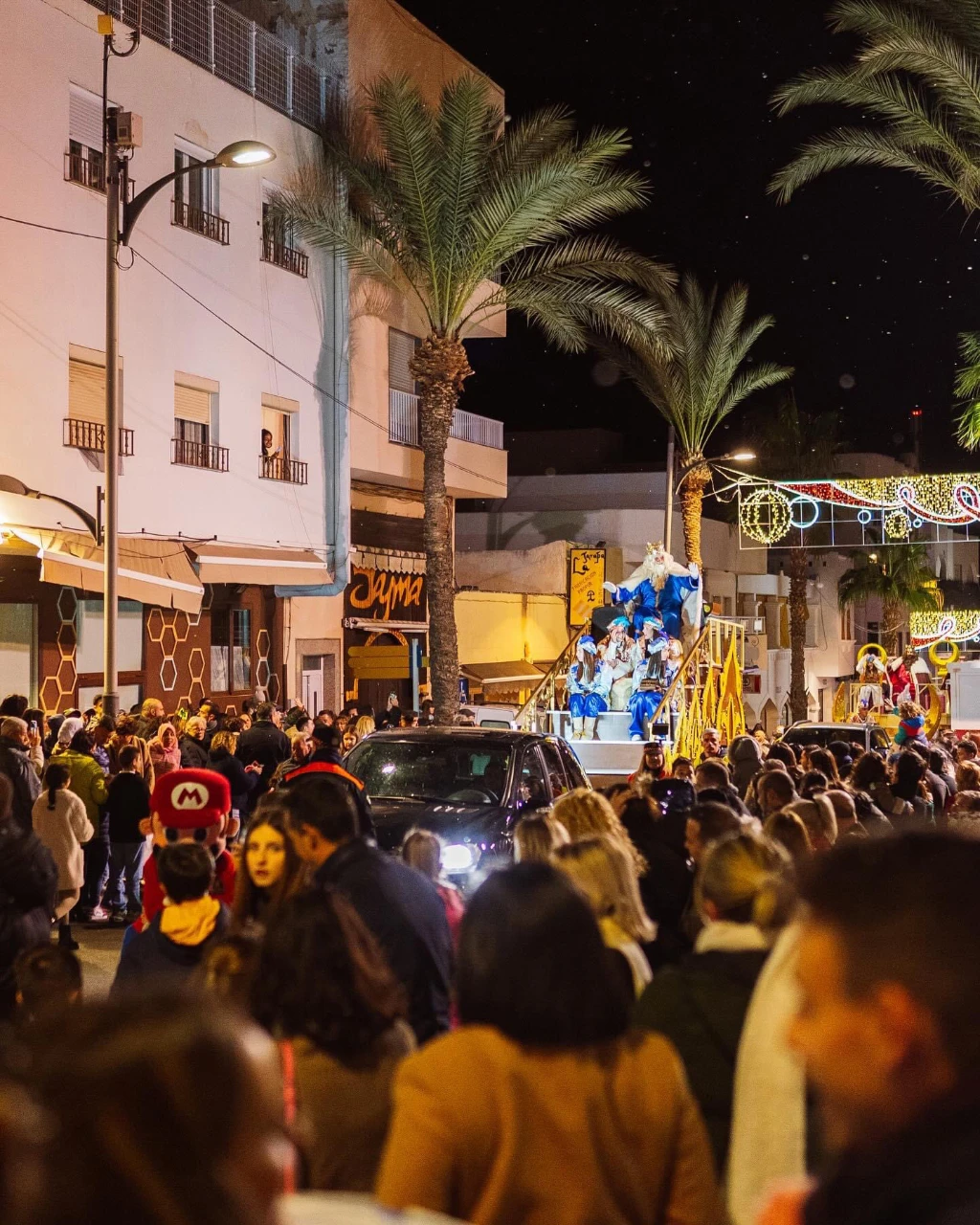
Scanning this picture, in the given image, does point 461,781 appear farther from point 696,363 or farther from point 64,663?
point 696,363

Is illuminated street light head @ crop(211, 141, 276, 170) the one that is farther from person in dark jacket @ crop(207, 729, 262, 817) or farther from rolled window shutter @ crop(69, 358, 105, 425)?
person in dark jacket @ crop(207, 729, 262, 817)

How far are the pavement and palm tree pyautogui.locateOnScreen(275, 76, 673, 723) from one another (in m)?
13.1

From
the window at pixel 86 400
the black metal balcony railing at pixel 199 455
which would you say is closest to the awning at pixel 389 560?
the black metal balcony railing at pixel 199 455

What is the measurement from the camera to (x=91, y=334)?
71.2 feet

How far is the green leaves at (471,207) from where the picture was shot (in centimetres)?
2406

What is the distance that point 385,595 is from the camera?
107 ft

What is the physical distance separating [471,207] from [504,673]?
1676cm

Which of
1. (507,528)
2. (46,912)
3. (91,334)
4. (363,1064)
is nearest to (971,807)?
(46,912)

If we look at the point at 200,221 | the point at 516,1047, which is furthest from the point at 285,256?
the point at 516,1047

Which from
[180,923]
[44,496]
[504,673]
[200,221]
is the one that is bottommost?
[180,923]

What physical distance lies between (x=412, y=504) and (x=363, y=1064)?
31.4m

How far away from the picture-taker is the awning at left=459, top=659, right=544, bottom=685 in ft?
124

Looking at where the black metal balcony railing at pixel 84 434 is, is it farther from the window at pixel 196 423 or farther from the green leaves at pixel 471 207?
the green leaves at pixel 471 207

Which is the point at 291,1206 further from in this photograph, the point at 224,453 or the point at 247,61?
the point at 247,61
